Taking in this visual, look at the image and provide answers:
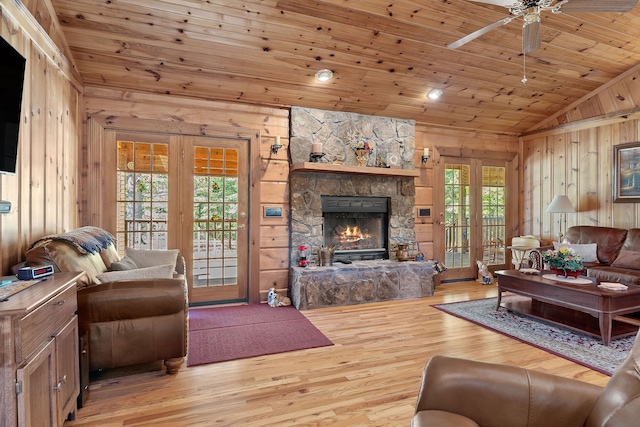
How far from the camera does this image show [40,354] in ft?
4.85

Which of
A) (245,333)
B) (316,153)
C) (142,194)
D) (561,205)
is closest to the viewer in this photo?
(245,333)

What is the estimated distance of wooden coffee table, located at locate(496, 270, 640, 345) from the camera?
301 cm

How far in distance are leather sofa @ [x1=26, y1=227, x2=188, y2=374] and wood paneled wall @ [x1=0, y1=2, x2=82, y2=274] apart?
285 mm

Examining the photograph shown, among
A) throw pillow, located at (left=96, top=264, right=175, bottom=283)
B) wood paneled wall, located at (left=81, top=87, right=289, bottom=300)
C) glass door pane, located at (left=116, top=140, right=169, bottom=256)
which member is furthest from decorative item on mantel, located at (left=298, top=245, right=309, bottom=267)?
throw pillow, located at (left=96, top=264, right=175, bottom=283)

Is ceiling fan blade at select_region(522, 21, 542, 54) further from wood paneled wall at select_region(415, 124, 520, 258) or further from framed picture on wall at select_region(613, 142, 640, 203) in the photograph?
framed picture on wall at select_region(613, 142, 640, 203)

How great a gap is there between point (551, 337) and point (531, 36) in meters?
2.64

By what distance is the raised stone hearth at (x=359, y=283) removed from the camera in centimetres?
423

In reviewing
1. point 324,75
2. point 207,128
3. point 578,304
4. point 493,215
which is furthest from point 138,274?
point 493,215

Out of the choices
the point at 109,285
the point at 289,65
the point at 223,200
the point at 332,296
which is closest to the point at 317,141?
the point at 289,65

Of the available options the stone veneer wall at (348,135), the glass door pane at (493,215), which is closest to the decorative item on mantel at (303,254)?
the stone veneer wall at (348,135)

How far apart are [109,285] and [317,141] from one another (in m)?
3.07

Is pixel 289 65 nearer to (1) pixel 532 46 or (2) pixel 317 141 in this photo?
(2) pixel 317 141

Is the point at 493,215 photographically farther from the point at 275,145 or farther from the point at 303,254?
the point at 275,145

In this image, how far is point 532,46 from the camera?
117 inches
